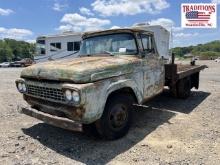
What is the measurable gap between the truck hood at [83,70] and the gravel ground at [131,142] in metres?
1.28

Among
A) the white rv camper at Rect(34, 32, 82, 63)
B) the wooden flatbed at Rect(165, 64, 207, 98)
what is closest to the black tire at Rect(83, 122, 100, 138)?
the wooden flatbed at Rect(165, 64, 207, 98)

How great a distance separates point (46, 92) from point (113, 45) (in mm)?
2049

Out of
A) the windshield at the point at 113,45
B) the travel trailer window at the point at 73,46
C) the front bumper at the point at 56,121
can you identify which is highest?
the travel trailer window at the point at 73,46

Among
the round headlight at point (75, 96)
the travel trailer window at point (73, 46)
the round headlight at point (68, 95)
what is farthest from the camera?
the travel trailer window at point (73, 46)

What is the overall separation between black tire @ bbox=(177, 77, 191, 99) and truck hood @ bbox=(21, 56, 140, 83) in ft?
12.4

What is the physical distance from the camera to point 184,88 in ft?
33.0

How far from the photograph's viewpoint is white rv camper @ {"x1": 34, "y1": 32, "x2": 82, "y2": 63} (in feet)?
103

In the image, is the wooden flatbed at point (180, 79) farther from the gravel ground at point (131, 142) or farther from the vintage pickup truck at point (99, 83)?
the gravel ground at point (131, 142)

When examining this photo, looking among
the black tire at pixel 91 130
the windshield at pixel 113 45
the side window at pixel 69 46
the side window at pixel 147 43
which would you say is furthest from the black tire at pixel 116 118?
the side window at pixel 69 46

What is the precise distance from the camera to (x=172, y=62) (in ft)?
27.8

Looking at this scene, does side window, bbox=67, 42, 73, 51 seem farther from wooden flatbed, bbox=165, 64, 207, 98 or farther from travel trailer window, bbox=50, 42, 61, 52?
wooden flatbed, bbox=165, 64, 207, 98

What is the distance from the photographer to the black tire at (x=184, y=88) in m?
9.64

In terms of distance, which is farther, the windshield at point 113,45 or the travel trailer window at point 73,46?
the travel trailer window at point 73,46

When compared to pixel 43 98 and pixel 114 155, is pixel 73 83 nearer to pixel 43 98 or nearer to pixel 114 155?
pixel 43 98
